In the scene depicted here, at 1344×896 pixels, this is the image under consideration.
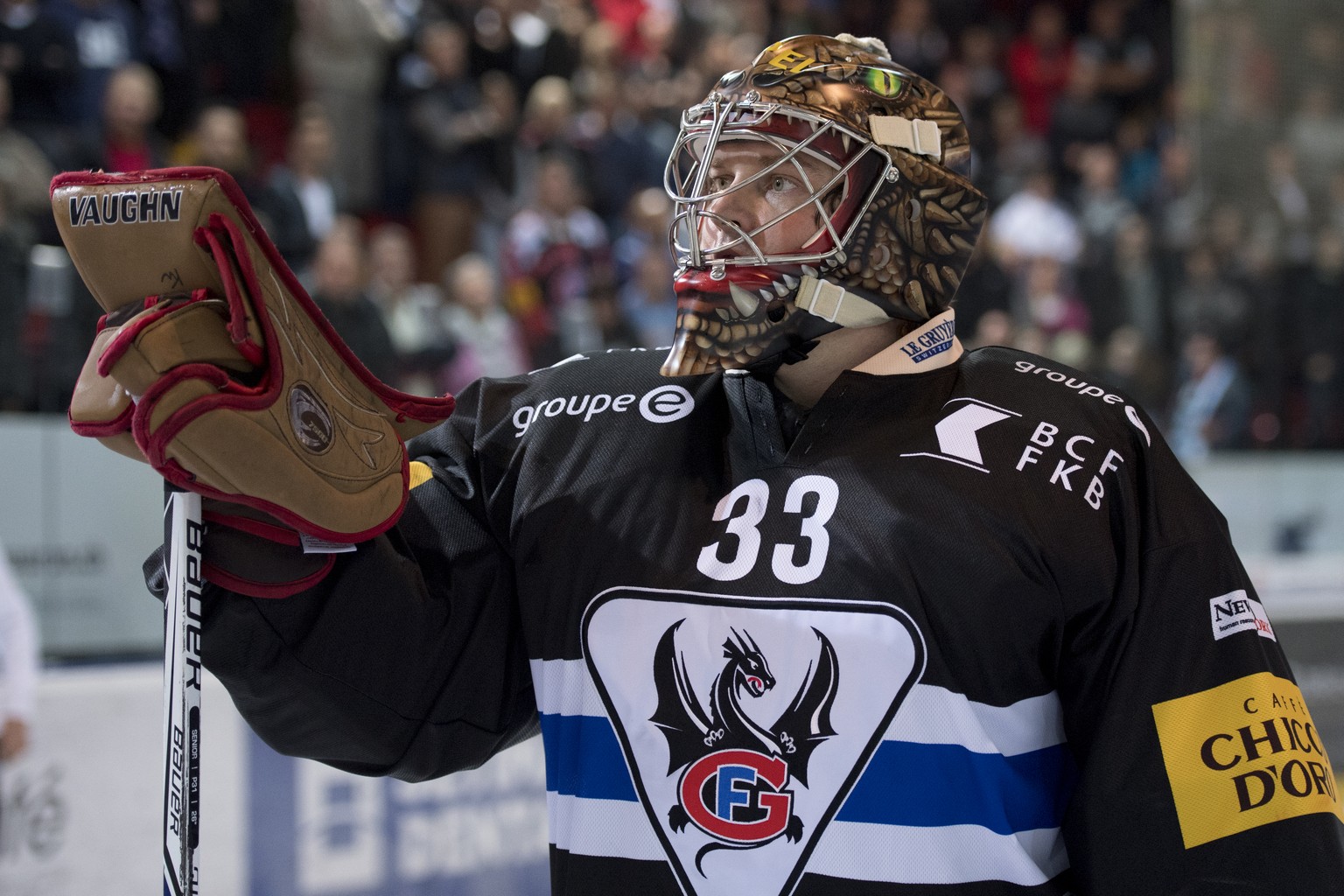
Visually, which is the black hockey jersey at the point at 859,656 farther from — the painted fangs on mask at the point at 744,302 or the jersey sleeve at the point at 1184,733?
the painted fangs on mask at the point at 744,302

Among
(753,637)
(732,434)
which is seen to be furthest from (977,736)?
(732,434)

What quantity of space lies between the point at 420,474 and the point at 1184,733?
0.89 meters

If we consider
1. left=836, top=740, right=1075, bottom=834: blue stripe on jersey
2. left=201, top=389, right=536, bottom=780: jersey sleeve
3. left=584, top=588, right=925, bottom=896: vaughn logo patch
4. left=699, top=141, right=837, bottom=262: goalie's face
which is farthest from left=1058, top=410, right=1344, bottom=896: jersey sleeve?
left=201, top=389, right=536, bottom=780: jersey sleeve

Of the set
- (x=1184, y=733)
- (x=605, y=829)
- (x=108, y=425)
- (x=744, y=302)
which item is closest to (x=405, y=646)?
(x=605, y=829)

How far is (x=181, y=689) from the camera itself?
132cm

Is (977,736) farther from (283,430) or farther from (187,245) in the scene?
(187,245)

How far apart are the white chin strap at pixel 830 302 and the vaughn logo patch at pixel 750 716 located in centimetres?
34

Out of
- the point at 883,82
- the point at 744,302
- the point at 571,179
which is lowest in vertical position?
the point at 744,302

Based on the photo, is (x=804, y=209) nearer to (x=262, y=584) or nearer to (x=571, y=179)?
(x=262, y=584)

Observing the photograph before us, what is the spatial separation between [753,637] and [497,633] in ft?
1.11

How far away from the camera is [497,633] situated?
1568mm

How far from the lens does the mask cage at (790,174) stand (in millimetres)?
1501

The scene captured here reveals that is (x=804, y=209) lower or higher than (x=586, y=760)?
higher

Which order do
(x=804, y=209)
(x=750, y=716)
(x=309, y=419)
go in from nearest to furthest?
1. (x=309, y=419)
2. (x=750, y=716)
3. (x=804, y=209)
